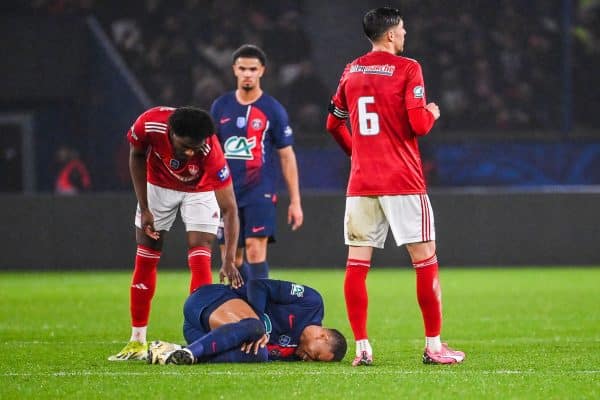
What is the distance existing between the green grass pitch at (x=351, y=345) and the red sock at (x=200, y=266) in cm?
80

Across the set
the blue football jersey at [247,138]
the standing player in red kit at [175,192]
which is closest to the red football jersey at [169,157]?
the standing player in red kit at [175,192]

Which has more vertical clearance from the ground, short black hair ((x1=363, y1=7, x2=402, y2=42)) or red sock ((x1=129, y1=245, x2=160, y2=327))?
short black hair ((x1=363, y1=7, x2=402, y2=42))

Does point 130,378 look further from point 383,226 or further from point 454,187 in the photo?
point 454,187

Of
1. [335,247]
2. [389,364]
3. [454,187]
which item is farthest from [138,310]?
[454,187]


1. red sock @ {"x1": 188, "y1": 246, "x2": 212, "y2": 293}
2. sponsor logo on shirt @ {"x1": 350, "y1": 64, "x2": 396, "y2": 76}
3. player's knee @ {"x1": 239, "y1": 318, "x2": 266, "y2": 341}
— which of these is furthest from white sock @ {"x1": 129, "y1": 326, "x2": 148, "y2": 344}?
sponsor logo on shirt @ {"x1": 350, "y1": 64, "x2": 396, "y2": 76}

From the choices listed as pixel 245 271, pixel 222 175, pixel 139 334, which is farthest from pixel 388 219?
pixel 245 271

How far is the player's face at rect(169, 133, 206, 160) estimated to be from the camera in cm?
755

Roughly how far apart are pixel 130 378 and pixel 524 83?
53.8 ft

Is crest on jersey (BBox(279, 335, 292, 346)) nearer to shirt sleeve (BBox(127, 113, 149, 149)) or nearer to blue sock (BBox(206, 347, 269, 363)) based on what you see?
blue sock (BBox(206, 347, 269, 363))

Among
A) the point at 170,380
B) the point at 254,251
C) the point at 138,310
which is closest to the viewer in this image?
the point at 170,380

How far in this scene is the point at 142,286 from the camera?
333 inches

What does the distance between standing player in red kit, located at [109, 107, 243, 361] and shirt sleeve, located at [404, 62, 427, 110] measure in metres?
1.20

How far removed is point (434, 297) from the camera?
7.68 metres

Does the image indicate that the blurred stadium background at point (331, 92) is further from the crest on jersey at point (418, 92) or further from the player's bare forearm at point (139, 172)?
the crest on jersey at point (418, 92)
